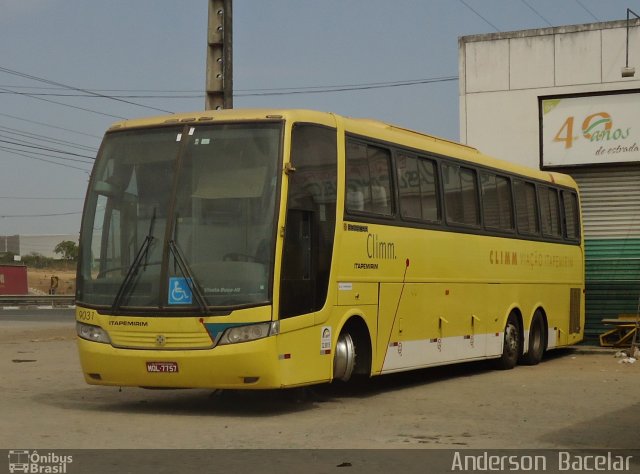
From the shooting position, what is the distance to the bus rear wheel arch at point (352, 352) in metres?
13.5

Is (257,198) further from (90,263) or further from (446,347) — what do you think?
(446,347)

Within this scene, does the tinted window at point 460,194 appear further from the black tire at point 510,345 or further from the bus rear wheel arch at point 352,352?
the bus rear wheel arch at point 352,352

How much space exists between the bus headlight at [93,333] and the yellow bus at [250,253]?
0.02 meters

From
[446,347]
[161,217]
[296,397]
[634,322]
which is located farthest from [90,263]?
[634,322]

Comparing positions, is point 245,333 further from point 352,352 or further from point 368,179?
point 368,179

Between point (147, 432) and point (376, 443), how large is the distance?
224 centimetres

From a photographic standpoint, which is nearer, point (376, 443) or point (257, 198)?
point (376, 443)

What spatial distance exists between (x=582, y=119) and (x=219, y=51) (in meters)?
7.69

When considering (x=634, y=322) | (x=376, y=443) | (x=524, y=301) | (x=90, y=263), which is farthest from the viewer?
(x=634, y=322)

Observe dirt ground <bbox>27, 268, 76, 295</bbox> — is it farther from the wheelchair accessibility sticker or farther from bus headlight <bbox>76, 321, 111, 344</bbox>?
the wheelchair accessibility sticker

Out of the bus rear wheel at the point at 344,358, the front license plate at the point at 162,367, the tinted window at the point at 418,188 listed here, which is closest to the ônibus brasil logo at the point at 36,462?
the front license plate at the point at 162,367

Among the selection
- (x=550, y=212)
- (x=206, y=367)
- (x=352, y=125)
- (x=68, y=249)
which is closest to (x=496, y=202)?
(x=550, y=212)

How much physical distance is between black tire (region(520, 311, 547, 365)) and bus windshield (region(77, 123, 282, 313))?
8.94 m

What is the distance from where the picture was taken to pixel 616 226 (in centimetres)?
2395
